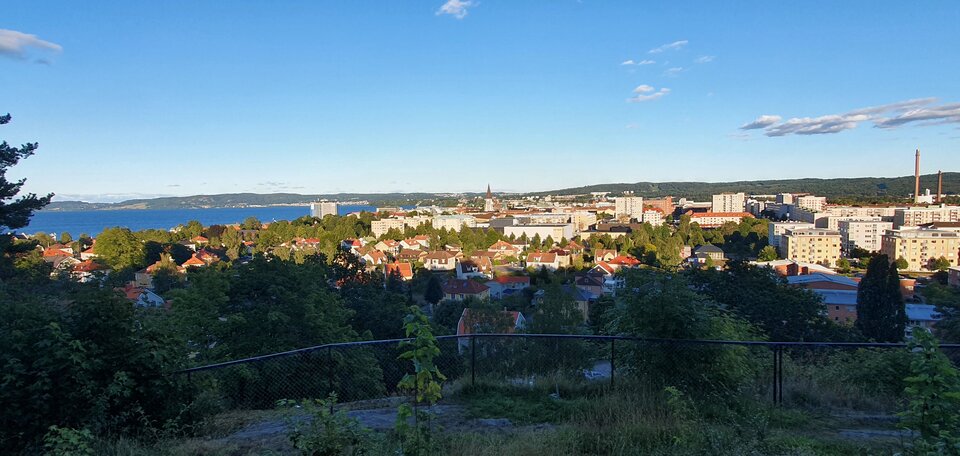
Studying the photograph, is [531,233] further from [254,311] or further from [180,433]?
[180,433]

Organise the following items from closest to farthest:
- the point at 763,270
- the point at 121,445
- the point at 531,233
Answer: the point at 121,445 → the point at 763,270 → the point at 531,233

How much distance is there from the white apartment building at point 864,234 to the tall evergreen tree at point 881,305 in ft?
175

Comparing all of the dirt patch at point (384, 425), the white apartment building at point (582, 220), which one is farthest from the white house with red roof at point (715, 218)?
the dirt patch at point (384, 425)

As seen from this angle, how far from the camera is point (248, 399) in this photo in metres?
7.88

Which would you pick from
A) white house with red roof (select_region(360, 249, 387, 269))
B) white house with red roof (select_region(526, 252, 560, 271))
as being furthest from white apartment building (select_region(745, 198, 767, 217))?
white house with red roof (select_region(360, 249, 387, 269))

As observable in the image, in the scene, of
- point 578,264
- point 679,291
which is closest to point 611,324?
point 679,291

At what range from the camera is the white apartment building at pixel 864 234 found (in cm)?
7150

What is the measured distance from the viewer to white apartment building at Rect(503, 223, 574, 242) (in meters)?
94.6

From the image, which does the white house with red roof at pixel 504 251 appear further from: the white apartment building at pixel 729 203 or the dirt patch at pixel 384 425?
the white apartment building at pixel 729 203

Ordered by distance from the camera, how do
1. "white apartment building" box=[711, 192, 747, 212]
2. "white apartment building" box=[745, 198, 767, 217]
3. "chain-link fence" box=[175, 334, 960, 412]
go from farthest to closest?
"white apartment building" box=[711, 192, 747, 212] → "white apartment building" box=[745, 198, 767, 217] → "chain-link fence" box=[175, 334, 960, 412]

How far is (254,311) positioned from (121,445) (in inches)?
333

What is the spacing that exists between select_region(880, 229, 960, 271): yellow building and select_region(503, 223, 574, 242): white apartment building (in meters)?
45.7

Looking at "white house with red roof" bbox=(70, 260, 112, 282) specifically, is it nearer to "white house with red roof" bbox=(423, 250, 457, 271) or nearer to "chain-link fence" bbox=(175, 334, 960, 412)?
"chain-link fence" bbox=(175, 334, 960, 412)

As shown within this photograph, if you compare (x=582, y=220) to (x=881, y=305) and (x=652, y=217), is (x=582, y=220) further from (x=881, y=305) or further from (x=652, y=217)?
(x=881, y=305)
